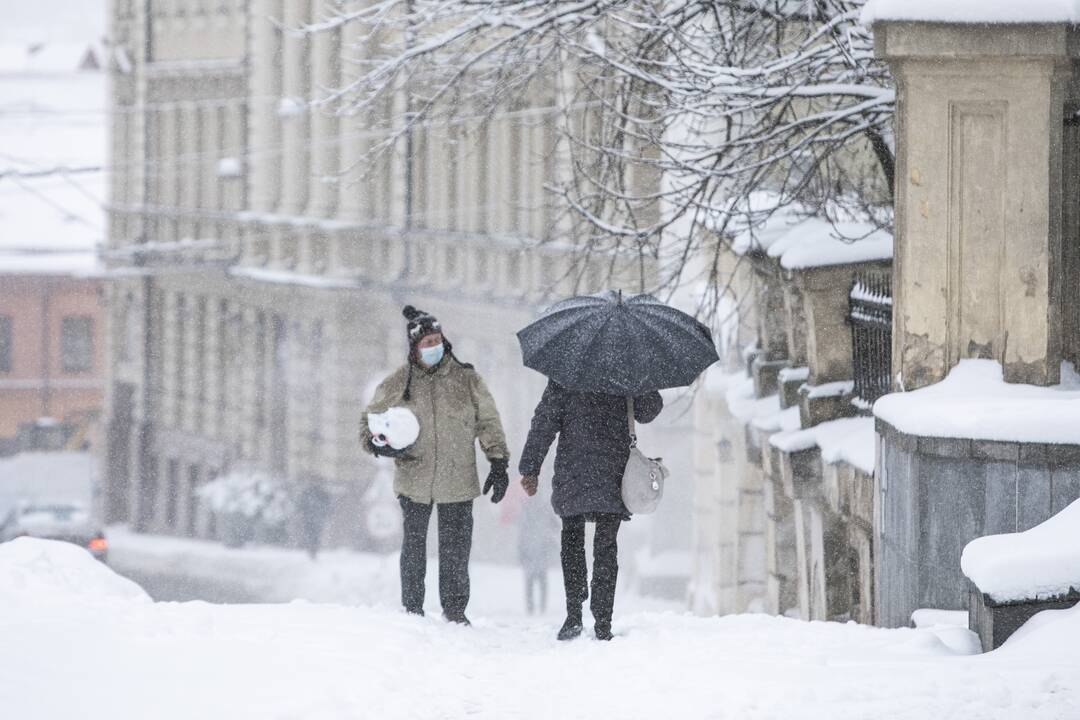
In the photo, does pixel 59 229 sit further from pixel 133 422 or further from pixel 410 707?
pixel 410 707

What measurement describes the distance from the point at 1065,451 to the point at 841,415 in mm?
4135

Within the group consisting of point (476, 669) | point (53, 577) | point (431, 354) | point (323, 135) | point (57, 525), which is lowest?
point (57, 525)

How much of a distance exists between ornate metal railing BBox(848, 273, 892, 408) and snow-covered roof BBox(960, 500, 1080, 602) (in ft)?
10.2

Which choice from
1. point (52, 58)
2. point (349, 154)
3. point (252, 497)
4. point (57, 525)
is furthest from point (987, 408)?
point (52, 58)

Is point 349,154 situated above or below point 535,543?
above

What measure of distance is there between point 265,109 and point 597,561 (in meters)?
33.3

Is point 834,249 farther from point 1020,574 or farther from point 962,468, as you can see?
point 1020,574

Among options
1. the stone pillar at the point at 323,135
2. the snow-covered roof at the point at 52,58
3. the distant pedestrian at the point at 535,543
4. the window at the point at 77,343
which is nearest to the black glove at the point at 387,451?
Answer: the distant pedestrian at the point at 535,543

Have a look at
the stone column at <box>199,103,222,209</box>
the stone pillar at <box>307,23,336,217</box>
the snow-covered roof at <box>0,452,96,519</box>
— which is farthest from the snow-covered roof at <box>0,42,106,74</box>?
the stone pillar at <box>307,23,336,217</box>

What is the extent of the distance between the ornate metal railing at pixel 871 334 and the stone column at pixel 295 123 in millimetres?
28094

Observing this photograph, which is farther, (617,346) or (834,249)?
(834,249)

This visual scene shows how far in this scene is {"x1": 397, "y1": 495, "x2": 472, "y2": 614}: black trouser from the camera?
10.3 m

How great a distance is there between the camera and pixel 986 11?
8984 millimetres

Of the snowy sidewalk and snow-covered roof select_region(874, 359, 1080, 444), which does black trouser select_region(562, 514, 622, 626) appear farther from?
the snowy sidewalk
